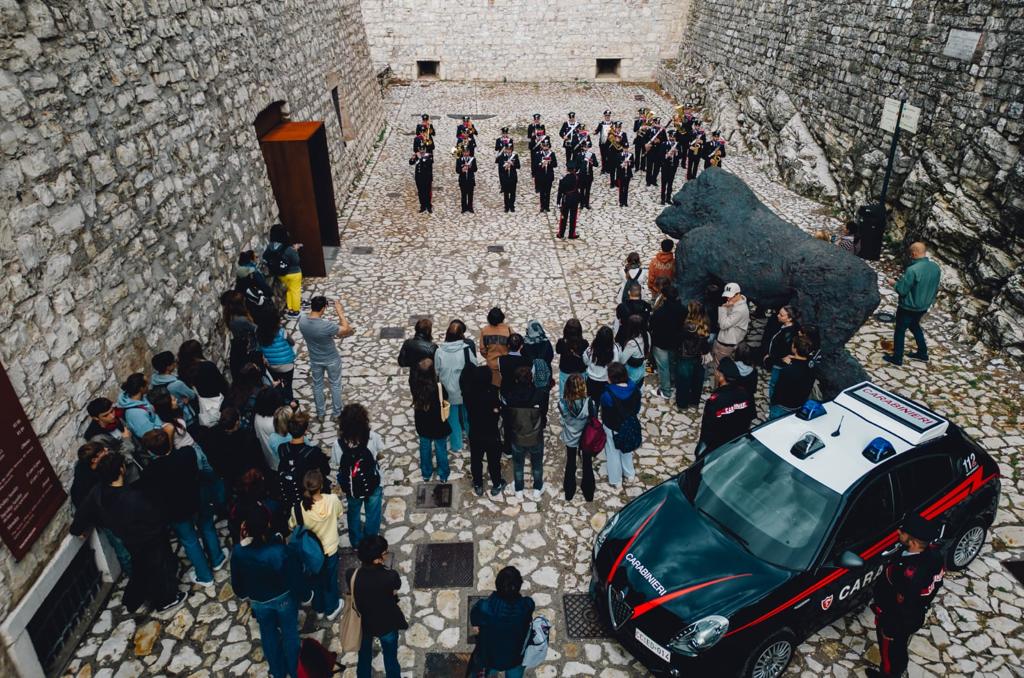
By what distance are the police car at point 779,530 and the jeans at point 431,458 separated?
199cm

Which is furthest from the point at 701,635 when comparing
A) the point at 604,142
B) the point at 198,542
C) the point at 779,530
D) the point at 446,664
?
the point at 604,142

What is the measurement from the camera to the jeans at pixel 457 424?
7.18 meters

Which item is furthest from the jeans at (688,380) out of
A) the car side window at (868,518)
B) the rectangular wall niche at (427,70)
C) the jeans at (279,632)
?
the rectangular wall niche at (427,70)

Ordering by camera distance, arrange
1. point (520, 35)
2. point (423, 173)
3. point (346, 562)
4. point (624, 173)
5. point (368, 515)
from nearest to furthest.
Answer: point (368, 515), point (346, 562), point (423, 173), point (624, 173), point (520, 35)

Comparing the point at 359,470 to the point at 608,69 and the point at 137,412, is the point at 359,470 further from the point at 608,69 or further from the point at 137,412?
the point at 608,69

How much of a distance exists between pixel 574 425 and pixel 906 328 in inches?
214

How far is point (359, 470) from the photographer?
5438 millimetres

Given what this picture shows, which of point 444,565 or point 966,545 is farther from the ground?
point 966,545

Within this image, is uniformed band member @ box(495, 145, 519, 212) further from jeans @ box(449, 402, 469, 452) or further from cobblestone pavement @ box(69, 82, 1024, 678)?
jeans @ box(449, 402, 469, 452)

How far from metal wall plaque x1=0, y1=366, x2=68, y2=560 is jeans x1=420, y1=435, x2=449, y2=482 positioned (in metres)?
3.16

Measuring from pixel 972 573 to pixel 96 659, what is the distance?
770 cm

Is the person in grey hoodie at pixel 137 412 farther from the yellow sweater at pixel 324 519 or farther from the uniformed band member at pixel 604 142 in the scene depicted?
the uniformed band member at pixel 604 142

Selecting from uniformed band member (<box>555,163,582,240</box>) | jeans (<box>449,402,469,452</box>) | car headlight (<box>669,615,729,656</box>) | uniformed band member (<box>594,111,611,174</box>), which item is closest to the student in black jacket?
jeans (<box>449,402,469,452</box>)

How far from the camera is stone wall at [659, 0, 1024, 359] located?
386 inches
